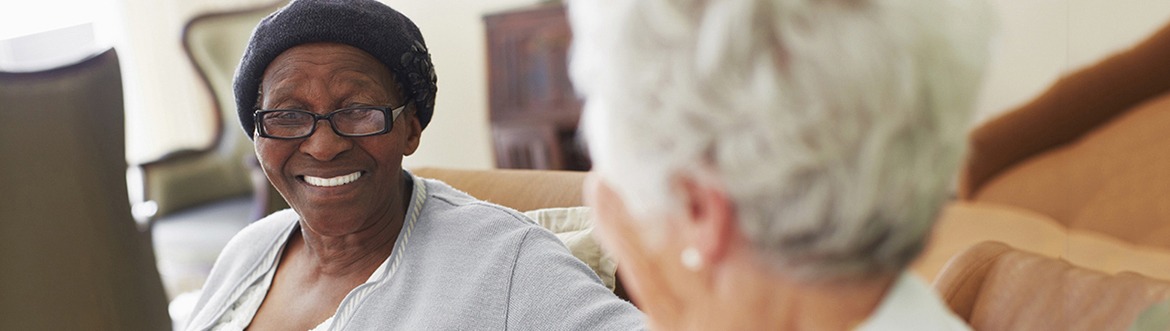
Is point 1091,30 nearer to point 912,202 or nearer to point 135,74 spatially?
point 912,202

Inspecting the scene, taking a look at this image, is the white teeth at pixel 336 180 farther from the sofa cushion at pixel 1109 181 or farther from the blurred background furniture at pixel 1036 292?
the sofa cushion at pixel 1109 181

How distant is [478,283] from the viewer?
1434 mm

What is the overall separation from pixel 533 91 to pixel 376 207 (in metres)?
2.10

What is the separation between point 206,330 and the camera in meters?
1.68

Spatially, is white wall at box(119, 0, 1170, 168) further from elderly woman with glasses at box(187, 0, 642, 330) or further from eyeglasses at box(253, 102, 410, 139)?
eyeglasses at box(253, 102, 410, 139)

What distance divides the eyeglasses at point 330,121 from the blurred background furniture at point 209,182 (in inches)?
83.3

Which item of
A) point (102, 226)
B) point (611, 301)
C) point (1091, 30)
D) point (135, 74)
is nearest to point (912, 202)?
point (611, 301)

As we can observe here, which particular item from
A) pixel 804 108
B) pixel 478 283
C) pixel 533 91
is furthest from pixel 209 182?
pixel 804 108

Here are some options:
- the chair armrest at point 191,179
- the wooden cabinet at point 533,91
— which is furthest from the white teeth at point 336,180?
the chair armrest at point 191,179

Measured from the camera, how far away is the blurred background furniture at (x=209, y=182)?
365 cm

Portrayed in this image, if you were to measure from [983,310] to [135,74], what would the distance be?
439 centimetres

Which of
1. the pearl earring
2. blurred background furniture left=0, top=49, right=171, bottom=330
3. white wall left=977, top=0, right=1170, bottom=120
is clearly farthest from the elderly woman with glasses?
blurred background furniture left=0, top=49, right=171, bottom=330

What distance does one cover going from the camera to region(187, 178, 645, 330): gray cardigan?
1378mm

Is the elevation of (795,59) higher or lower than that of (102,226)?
higher
